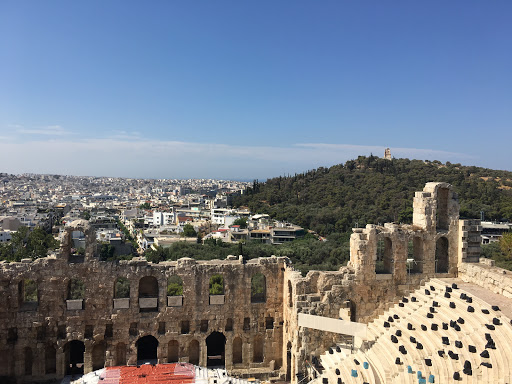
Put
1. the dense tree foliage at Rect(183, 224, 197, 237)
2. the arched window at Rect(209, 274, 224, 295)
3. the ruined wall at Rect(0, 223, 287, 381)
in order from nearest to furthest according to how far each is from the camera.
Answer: the ruined wall at Rect(0, 223, 287, 381) → the arched window at Rect(209, 274, 224, 295) → the dense tree foliage at Rect(183, 224, 197, 237)

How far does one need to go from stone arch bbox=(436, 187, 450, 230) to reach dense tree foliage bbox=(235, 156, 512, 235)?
97.8 ft

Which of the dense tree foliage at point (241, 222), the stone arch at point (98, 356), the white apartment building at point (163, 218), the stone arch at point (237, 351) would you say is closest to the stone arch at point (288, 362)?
the stone arch at point (237, 351)

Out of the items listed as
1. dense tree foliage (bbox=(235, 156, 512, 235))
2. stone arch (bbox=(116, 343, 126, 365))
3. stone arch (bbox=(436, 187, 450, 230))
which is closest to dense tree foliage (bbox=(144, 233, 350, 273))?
dense tree foliage (bbox=(235, 156, 512, 235))

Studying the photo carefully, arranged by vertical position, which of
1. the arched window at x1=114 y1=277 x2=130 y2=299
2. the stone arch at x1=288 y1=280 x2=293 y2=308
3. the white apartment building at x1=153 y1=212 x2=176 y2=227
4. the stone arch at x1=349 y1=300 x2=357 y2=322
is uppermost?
the stone arch at x1=288 y1=280 x2=293 y2=308

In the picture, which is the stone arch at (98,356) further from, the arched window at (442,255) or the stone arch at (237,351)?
the arched window at (442,255)

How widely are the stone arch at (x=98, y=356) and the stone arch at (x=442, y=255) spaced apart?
17647 millimetres

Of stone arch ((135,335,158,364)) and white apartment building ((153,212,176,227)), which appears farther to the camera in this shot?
white apartment building ((153,212,176,227))

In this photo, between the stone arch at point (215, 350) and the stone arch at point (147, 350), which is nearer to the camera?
the stone arch at point (147, 350)

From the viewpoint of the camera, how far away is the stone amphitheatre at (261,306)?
17.8 meters

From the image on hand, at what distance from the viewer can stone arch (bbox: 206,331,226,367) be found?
21.5 meters

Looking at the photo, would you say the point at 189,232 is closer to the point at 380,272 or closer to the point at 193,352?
the point at 193,352

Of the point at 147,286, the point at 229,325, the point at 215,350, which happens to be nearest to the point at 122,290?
the point at 147,286

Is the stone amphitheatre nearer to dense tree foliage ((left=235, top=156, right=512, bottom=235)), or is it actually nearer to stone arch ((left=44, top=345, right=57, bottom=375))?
stone arch ((left=44, top=345, right=57, bottom=375))

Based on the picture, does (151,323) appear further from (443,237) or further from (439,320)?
(443,237)
